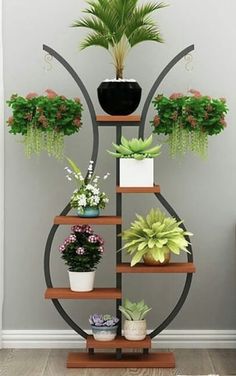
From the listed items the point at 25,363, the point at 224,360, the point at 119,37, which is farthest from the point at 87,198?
the point at 224,360

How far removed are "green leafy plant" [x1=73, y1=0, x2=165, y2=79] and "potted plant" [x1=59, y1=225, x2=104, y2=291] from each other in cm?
69

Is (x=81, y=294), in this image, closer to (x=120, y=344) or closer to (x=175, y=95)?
(x=120, y=344)

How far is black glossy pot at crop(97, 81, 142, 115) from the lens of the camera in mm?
3617

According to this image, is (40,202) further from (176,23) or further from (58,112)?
(176,23)

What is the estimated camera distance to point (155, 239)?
141 inches

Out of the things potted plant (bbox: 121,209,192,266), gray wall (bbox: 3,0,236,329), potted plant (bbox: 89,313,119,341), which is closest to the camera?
potted plant (bbox: 121,209,192,266)

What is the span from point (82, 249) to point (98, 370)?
52 centimetres

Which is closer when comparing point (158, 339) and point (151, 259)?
point (151, 259)

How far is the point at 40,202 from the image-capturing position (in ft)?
13.3

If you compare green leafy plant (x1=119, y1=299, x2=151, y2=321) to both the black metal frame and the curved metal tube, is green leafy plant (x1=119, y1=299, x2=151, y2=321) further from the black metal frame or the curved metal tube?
the curved metal tube

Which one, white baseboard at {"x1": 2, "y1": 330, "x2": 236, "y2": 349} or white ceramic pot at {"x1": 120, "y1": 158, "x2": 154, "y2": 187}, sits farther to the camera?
white baseboard at {"x1": 2, "y1": 330, "x2": 236, "y2": 349}

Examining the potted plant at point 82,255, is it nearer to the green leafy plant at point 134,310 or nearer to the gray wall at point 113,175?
the green leafy plant at point 134,310

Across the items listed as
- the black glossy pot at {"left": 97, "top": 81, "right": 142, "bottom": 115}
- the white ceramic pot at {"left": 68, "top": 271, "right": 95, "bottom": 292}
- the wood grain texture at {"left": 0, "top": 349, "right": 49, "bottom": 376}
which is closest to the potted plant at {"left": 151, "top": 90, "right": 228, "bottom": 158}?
the black glossy pot at {"left": 97, "top": 81, "right": 142, "bottom": 115}

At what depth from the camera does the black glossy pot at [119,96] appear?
3.62 m
